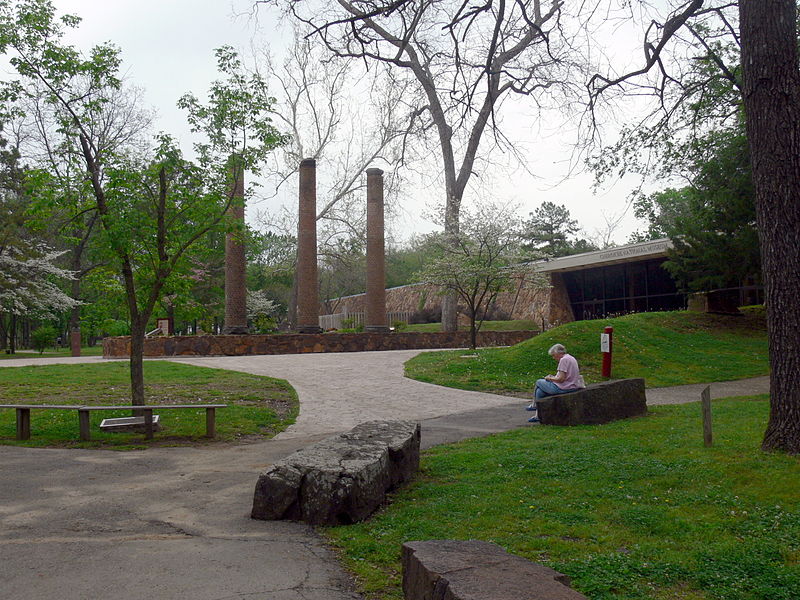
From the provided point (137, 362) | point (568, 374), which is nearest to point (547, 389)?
point (568, 374)

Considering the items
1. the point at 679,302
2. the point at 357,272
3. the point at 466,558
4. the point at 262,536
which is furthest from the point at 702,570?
the point at 357,272

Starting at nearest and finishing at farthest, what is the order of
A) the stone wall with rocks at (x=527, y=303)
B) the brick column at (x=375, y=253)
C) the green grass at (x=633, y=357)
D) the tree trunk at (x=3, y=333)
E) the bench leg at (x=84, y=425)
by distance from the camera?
the bench leg at (x=84, y=425) → the green grass at (x=633, y=357) → the brick column at (x=375, y=253) → the stone wall with rocks at (x=527, y=303) → the tree trunk at (x=3, y=333)

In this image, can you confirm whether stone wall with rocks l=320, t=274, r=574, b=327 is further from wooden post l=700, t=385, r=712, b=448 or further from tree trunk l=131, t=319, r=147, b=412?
wooden post l=700, t=385, r=712, b=448

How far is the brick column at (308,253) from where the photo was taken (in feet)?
99.0

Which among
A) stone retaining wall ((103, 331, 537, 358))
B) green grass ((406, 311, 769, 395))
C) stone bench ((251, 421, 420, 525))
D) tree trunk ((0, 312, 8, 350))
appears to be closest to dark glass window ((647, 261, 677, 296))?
stone retaining wall ((103, 331, 537, 358))

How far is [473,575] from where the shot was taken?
3.35 m

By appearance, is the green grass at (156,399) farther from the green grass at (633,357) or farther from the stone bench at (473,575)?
the stone bench at (473,575)

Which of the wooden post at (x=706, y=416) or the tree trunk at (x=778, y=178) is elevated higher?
the tree trunk at (x=778, y=178)

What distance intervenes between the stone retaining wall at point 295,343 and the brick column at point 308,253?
1432 mm

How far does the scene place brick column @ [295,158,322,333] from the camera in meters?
30.2

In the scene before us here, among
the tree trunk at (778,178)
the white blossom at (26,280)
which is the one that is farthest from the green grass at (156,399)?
the white blossom at (26,280)

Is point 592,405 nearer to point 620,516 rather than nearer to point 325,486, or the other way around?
point 620,516

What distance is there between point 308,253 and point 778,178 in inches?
981

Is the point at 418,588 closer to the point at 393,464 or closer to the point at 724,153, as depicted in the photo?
the point at 393,464
